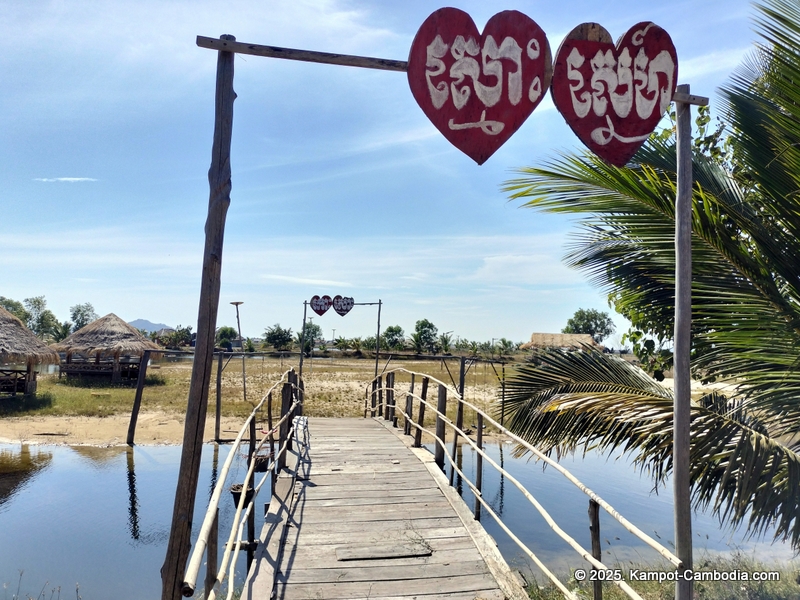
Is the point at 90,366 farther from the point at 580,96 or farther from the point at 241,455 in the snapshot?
the point at 580,96

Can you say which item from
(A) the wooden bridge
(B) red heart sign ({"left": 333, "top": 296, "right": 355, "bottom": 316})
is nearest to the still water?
(A) the wooden bridge

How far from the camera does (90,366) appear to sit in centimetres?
2497

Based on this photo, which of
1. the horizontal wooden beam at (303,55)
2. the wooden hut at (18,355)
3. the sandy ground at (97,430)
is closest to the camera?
the horizontal wooden beam at (303,55)

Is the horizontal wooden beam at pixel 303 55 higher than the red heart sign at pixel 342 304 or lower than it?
higher

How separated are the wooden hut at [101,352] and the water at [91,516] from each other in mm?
12166

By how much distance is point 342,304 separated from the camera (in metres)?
16.5

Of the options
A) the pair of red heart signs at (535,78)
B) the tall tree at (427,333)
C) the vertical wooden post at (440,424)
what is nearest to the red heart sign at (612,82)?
the pair of red heart signs at (535,78)

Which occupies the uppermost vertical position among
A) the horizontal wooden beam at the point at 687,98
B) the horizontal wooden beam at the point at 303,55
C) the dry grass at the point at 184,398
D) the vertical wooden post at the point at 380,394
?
the horizontal wooden beam at the point at 303,55

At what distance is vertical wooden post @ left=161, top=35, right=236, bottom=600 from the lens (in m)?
2.62

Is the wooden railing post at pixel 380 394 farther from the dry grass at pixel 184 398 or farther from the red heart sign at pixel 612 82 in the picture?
the red heart sign at pixel 612 82

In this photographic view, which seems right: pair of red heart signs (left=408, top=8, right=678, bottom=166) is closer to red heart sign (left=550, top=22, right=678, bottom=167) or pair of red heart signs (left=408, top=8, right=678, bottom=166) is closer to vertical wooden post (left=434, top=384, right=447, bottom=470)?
red heart sign (left=550, top=22, right=678, bottom=167)

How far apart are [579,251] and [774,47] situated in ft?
5.96

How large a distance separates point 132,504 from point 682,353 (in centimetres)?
965

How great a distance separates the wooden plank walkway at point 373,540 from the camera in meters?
3.41
